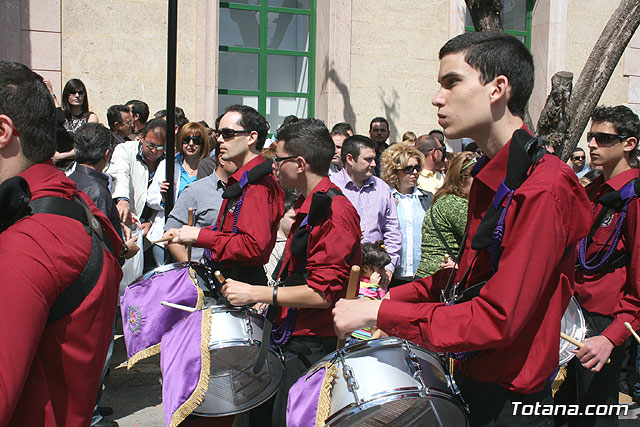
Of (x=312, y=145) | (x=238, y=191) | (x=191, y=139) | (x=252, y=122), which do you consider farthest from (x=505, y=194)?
(x=191, y=139)

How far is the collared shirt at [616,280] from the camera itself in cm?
378

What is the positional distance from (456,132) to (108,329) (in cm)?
135

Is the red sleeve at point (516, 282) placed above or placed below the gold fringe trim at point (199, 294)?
above

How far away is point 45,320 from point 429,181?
677cm

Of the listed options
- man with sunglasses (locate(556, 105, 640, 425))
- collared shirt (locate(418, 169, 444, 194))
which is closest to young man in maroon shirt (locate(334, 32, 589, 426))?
man with sunglasses (locate(556, 105, 640, 425))

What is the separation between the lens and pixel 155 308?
4.15m

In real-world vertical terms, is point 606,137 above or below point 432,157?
above

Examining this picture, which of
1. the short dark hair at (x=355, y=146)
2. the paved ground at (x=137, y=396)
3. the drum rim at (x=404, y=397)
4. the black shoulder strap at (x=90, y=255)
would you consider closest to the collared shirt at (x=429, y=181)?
the short dark hair at (x=355, y=146)

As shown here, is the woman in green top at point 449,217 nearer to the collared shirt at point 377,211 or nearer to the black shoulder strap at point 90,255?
the collared shirt at point 377,211

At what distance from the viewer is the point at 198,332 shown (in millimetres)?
3588

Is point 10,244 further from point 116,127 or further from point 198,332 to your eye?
point 116,127

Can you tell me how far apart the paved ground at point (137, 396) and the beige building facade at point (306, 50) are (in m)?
4.22

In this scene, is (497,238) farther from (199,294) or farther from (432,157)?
(432,157)

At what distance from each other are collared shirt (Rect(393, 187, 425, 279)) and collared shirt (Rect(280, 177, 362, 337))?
10.9 ft
